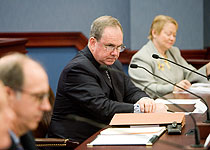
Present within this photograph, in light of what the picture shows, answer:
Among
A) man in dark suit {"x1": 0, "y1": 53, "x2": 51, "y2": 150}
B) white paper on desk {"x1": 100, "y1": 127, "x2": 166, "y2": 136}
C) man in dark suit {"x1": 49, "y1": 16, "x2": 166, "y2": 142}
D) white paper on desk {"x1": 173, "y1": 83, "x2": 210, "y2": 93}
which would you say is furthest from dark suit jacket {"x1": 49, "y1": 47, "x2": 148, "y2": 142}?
man in dark suit {"x1": 0, "y1": 53, "x2": 51, "y2": 150}

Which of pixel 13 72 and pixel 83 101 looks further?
pixel 83 101

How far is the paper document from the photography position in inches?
89.1

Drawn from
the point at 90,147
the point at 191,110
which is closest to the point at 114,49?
the point at 191,110

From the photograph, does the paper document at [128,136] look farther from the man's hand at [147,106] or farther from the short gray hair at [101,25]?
the short gray hair at [101,25]

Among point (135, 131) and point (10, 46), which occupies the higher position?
point (10, 46)

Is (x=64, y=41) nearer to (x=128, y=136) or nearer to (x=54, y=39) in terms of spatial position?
(x=54, y=39)

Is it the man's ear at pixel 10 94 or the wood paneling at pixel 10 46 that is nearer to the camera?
the man's ear at pixel 10 94

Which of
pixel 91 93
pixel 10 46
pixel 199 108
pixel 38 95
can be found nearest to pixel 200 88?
pixel 199 108

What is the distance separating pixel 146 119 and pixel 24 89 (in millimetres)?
1288

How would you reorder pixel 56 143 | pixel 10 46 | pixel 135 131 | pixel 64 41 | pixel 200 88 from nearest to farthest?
pixel 135 131 → pixel 56 143 → pixel 200 88 → pixel 10 46 → pixel 64 41

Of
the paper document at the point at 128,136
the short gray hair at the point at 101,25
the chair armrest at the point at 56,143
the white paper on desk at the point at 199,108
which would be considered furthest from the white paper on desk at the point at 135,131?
the short gray hair at the point at 101,25

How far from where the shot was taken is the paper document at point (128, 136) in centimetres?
226

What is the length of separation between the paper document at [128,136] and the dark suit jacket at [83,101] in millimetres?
432

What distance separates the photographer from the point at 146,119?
2664 mm
